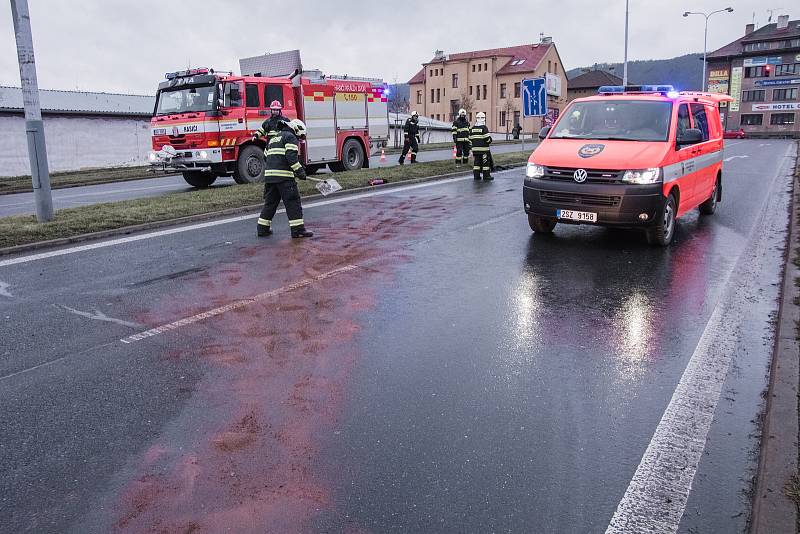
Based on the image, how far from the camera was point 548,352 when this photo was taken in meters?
4.90

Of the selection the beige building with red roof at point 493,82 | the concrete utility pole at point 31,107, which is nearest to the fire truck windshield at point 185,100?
the concrete utility pole at point 31,107

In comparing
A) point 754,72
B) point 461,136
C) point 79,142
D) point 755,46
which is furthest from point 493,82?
point 461,136

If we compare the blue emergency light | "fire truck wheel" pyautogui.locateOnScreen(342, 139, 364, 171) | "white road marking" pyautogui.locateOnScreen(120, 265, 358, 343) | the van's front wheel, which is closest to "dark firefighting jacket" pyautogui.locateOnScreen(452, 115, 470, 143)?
"fire truck wheel" pyautogui.locateOnScreen(342, 139, 364, 171)

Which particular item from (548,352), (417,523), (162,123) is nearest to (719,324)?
(548,352)

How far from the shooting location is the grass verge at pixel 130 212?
9906 mm

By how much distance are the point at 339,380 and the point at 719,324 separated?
3.33m

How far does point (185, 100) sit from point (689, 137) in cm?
1190

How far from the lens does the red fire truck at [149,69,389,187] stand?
15688 mm

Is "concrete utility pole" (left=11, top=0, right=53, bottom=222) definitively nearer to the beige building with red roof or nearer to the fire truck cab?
the fire truck cab

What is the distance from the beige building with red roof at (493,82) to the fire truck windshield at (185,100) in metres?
67.5

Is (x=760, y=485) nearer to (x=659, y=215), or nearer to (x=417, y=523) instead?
(x=417, y=523)

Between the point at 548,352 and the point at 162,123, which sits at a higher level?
the point at 162,123

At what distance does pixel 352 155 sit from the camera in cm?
2009

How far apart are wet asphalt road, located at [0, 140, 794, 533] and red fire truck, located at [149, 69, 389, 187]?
7655 mm
